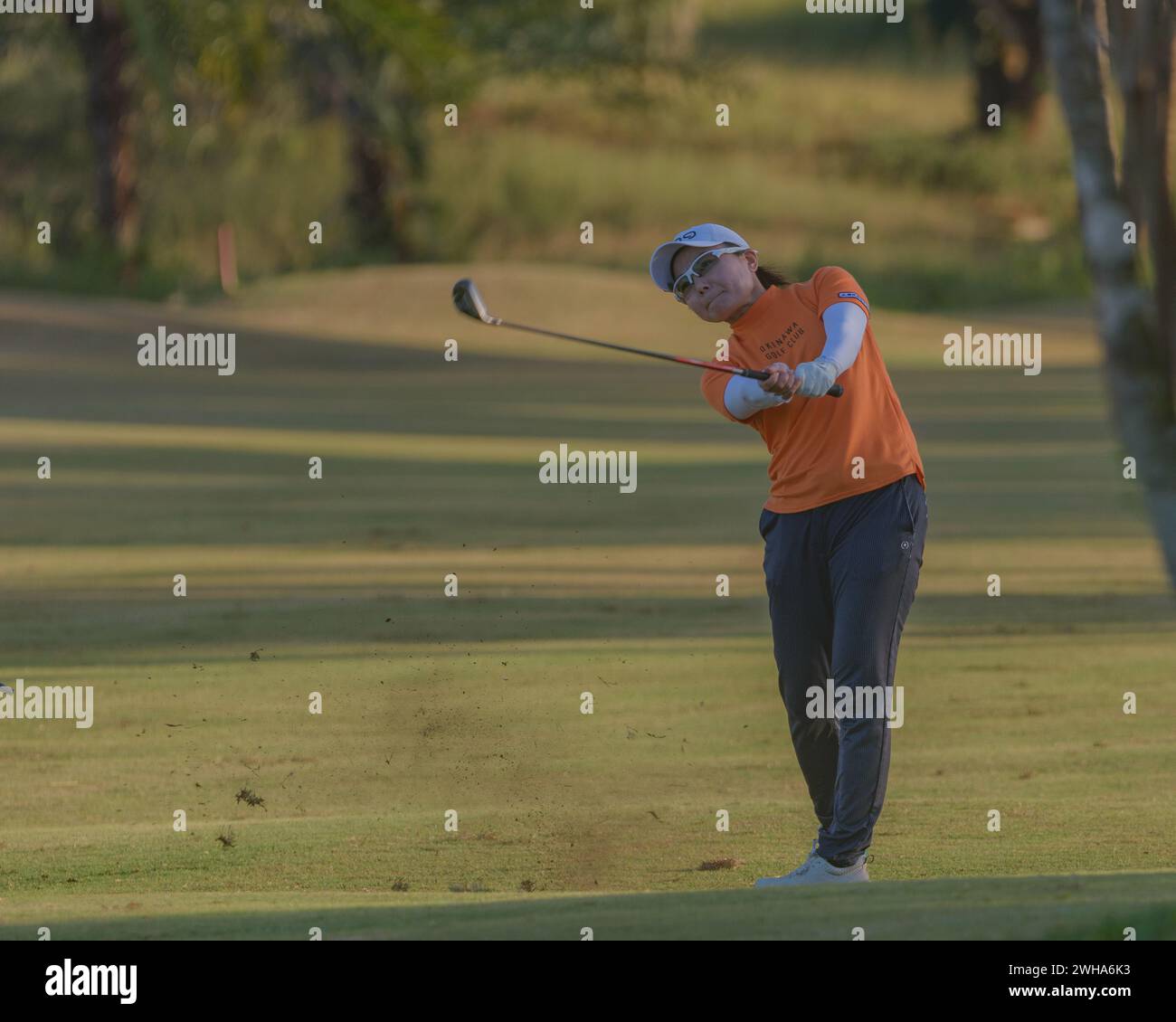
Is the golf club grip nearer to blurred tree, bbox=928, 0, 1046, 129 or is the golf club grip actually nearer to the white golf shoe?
the white golf shoe

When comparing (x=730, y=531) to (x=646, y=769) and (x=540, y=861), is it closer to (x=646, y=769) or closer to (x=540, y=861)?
(x=646, y=769)

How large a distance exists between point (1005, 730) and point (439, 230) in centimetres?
4218

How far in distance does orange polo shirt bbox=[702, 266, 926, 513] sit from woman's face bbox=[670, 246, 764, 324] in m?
0.07

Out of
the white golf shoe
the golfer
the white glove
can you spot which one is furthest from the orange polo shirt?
the white golf shoe

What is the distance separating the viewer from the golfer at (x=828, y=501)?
24.6ft

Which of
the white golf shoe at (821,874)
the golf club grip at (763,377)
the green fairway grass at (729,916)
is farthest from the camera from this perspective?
the white golf shoe at (821,874)

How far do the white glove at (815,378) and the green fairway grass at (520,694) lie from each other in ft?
4.89

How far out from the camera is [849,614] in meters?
7.52

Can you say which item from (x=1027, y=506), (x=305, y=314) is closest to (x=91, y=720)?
(x=1027, y=506)

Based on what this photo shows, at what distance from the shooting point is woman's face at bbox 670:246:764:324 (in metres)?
7.72

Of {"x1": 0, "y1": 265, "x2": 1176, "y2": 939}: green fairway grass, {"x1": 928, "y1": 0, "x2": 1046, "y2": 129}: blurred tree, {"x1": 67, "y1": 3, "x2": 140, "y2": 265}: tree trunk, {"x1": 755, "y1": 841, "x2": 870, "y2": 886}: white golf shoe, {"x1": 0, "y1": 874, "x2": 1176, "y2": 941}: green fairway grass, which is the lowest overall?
{"x1": 0, "y1": 874, "x2": 1176, "y2": 941}: green fairway grass

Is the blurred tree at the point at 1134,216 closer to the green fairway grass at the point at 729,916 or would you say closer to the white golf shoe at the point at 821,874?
the green fairway grass at the point at 729,916

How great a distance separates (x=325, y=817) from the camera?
371 inches

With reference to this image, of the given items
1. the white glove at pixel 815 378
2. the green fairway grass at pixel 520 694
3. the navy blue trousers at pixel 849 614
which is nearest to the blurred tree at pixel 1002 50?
the green fairway grass at pixel 520 694
